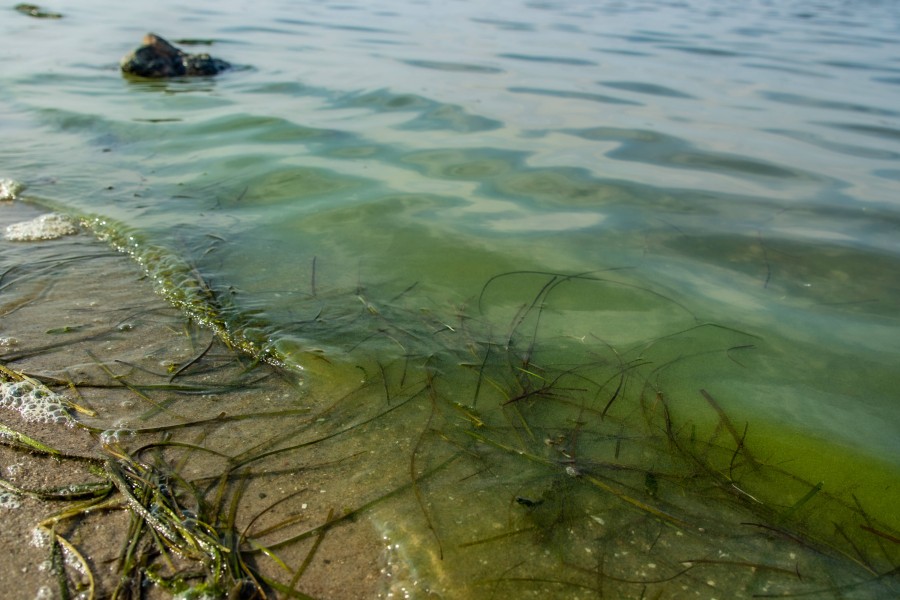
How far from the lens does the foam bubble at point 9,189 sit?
Answer: 4426mm

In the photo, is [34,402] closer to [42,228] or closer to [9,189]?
[42,228]

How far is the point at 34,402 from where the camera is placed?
7.58ft

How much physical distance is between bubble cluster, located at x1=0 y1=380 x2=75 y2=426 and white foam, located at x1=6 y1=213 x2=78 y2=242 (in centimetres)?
172

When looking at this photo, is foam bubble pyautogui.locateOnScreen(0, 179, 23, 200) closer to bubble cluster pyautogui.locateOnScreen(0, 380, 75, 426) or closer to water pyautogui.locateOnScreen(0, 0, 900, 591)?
water pyautogui.locateOnScreen(0, 0, 900, 591)

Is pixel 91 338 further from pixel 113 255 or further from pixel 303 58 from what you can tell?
pixel 303 58

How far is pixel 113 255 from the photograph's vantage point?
12.0 ft

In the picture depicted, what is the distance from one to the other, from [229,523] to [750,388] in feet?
6.70

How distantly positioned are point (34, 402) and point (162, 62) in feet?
23.9

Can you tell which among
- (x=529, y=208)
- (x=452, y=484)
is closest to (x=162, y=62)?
(x=529, y=208)

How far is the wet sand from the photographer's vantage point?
1.77 metres

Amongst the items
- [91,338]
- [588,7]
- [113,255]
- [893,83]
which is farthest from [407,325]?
[588,7]

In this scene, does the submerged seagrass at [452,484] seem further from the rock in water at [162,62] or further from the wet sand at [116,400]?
the rock in water at [162,62]

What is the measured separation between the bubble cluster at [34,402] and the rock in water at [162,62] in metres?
7.06

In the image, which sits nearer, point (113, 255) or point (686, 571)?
point (686, 571)
